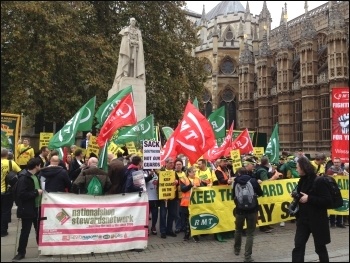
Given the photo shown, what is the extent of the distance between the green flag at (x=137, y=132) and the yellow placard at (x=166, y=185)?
1.75 metres

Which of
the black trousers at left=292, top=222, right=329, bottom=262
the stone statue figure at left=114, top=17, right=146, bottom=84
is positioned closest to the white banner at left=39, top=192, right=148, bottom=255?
the black trousers at left=292, top=222, right=329, bottom=262

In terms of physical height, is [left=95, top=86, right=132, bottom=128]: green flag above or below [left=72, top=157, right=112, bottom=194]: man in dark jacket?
above

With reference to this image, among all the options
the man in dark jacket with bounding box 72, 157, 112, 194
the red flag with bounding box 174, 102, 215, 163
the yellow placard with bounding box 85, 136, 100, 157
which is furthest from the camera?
the yellow placard with bounding box 85, 136, 100, 157

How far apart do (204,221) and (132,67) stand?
748 cm

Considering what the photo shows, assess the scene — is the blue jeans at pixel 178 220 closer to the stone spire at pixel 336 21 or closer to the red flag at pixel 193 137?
the red flag at pixel 193 137

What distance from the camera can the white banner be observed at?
7.24 metres

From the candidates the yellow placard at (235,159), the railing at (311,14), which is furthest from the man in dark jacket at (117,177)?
the railing at (311,14)

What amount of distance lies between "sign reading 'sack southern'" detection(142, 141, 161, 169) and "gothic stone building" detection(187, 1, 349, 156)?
81.8 ft

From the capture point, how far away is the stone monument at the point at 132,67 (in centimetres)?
1453

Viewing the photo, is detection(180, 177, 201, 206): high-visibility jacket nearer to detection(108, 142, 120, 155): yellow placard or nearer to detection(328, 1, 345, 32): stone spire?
detection(108, 142, 120, 155): yellow placard

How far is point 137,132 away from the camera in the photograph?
10.6 metres

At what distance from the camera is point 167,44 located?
26.8 meters

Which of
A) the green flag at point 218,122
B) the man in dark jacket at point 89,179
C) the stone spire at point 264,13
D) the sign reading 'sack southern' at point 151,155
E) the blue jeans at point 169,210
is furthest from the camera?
the stone spire at point 264,13

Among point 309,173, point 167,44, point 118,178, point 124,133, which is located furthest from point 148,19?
point 309,173
